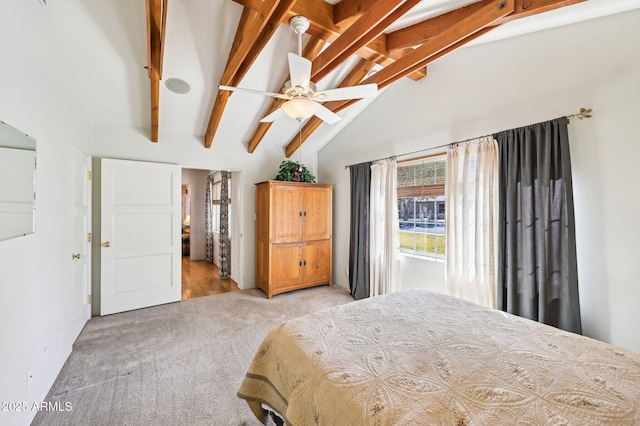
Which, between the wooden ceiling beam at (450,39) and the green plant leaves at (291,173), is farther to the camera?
the green plant leaves at (291,173)

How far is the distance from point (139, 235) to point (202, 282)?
1.65 meters

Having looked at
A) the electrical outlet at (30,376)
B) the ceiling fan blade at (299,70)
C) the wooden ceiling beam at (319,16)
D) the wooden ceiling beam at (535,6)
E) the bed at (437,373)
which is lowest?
the electrical outlet at (30,376)

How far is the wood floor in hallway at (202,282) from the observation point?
4352mm

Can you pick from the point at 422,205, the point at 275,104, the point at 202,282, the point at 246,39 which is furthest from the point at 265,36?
the point at 202,282

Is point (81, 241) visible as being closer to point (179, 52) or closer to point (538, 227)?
point (179, 52)

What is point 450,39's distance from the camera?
2.11m

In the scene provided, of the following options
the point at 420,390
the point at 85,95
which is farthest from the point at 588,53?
the point at 85,95

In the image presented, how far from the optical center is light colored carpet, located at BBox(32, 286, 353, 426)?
5.86 feet

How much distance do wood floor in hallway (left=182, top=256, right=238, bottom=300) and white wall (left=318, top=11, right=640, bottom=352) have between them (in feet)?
14.2

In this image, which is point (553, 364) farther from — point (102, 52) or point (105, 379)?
point (102, 52)

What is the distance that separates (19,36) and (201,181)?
18.7 ft

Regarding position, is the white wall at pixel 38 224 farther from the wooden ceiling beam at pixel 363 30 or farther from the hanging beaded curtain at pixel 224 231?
the hanging beaded curtain at pixel 224 231

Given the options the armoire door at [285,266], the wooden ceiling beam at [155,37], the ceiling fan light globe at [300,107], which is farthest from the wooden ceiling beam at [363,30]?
the armoire door at [285,266]

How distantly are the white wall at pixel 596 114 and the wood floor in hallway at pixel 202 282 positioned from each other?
433 centimetres
